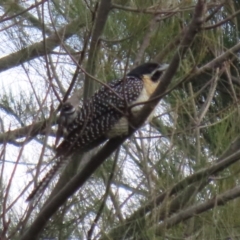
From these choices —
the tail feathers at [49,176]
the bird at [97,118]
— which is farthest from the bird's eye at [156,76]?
the tail feathers at [49,176]

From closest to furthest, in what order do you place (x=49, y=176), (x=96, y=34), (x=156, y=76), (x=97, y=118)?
(x=96, y=34)
(x=49, y=176)
(x=97, y=118)
(x=156, y=76)

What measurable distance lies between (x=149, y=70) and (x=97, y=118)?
344 mm

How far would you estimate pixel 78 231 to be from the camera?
A: 3.29 m

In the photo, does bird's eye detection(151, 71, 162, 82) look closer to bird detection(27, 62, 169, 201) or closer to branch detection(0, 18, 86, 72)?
bird detection(27, 62, 169, 201)

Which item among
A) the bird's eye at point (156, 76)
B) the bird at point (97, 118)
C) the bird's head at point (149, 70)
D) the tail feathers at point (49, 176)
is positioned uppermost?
the bird's eye at point (156, 76)

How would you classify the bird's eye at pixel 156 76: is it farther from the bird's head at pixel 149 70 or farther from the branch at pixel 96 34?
the branch at pixel 96 34

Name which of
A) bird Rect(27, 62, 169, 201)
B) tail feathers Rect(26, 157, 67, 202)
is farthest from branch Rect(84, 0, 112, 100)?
tail feathers Rect(26, 157, 67, 202)

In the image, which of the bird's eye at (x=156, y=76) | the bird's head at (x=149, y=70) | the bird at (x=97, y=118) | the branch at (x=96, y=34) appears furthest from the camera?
the bird's eye at (x=156, y=76)

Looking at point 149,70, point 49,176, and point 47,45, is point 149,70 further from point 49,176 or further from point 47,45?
point 49,176

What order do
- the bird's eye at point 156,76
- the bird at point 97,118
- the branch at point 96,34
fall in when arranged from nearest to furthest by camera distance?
the branch at point 96,34 < the bird at point 97,118 < the bird's eye at point 156,76

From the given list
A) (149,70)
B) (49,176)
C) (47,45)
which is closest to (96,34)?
(47,45)

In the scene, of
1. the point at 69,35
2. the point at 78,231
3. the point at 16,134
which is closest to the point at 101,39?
the point at 69,35

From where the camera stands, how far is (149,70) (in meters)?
3.72

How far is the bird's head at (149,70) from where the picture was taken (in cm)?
367
